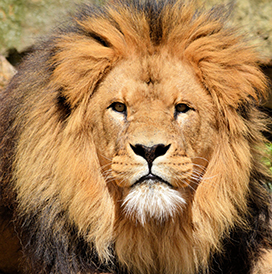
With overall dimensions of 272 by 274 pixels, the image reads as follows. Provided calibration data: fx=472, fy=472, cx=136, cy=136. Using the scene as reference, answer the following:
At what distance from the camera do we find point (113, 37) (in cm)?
287

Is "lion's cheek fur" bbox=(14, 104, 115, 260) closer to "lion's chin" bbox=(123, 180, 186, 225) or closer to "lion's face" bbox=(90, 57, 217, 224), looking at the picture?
"lion's face" bbox=(90, 57, 217, 224)

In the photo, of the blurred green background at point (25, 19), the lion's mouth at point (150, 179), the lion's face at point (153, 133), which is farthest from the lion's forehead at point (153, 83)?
the blurred green background at point (25, 19)

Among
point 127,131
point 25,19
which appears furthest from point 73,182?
point 25,19

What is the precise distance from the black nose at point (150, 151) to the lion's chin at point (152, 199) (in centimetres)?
12

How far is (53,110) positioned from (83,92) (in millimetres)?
248

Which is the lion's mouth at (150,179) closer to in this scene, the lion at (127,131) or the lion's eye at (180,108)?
the lion at (127,131)

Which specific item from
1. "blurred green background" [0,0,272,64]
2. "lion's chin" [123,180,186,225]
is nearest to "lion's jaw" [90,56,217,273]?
"lion's chin" [123,180,186,225]

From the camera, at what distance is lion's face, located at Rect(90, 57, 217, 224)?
247 centimetres

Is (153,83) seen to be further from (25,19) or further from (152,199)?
(25,19)

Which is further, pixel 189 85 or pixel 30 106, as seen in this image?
pixel 30 106

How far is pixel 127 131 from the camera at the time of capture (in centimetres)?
261

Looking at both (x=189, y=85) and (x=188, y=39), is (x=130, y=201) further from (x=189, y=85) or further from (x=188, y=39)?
(x=188, y=39)

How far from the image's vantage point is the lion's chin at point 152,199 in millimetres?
2473

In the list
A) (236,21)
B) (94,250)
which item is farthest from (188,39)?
(236,21)
